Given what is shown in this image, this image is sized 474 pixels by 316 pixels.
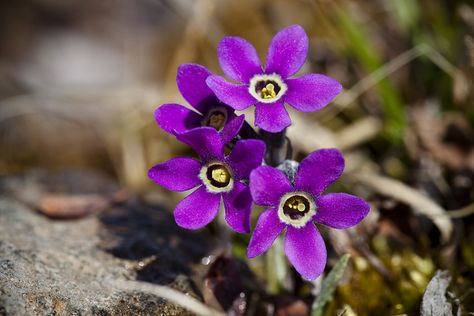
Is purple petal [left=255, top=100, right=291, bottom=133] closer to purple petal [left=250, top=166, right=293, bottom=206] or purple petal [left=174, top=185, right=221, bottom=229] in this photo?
purple petal [left=250, top=166, right=293, bottom=206]

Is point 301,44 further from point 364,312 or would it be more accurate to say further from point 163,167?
point 364,312

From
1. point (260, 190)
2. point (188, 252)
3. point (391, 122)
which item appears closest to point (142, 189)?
point (188, 252)

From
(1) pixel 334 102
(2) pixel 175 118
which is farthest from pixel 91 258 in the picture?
(1) pixel 334 102

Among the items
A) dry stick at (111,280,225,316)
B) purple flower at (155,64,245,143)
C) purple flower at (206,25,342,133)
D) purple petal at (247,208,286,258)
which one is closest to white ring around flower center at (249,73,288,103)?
purple flower at (206,25,342,133)

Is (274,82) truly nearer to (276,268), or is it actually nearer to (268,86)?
(268,86)

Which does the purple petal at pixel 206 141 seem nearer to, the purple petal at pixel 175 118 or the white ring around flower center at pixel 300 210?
the purple petal at pixel 175 118

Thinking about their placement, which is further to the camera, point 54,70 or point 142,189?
point 54,70
